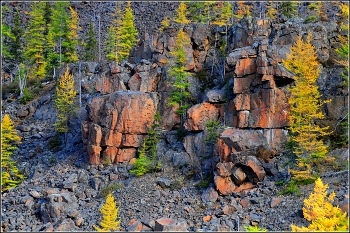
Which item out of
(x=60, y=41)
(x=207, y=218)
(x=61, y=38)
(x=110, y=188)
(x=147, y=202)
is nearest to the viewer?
(x=207, y=218)

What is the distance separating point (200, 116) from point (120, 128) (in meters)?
8.50

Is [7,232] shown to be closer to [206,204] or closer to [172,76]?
[206,204]

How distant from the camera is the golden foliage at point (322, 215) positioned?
2198 cm

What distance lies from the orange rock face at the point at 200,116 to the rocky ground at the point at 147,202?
172 inches

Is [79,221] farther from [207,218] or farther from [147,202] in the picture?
[207,218]

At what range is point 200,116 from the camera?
37.9 m

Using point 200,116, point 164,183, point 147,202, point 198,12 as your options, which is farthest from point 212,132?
point 198,12

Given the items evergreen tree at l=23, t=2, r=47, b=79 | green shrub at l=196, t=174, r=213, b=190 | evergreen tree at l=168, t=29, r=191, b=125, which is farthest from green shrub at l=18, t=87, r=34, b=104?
green shrub at l=196, t=174, r=213, b=190

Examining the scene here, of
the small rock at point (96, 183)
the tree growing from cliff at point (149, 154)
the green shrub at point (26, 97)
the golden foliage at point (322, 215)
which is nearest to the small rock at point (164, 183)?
the tree growing from cliff at point (149, 154)

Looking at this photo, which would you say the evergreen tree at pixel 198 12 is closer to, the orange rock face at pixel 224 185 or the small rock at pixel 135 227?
the orange rock face at pixel 224 185

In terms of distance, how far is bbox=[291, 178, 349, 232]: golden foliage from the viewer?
866 inches

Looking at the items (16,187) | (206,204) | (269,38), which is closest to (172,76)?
(269,38)

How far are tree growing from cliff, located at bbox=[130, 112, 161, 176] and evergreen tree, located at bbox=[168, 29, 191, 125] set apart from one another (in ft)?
8.82

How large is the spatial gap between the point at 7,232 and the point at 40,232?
327cm
